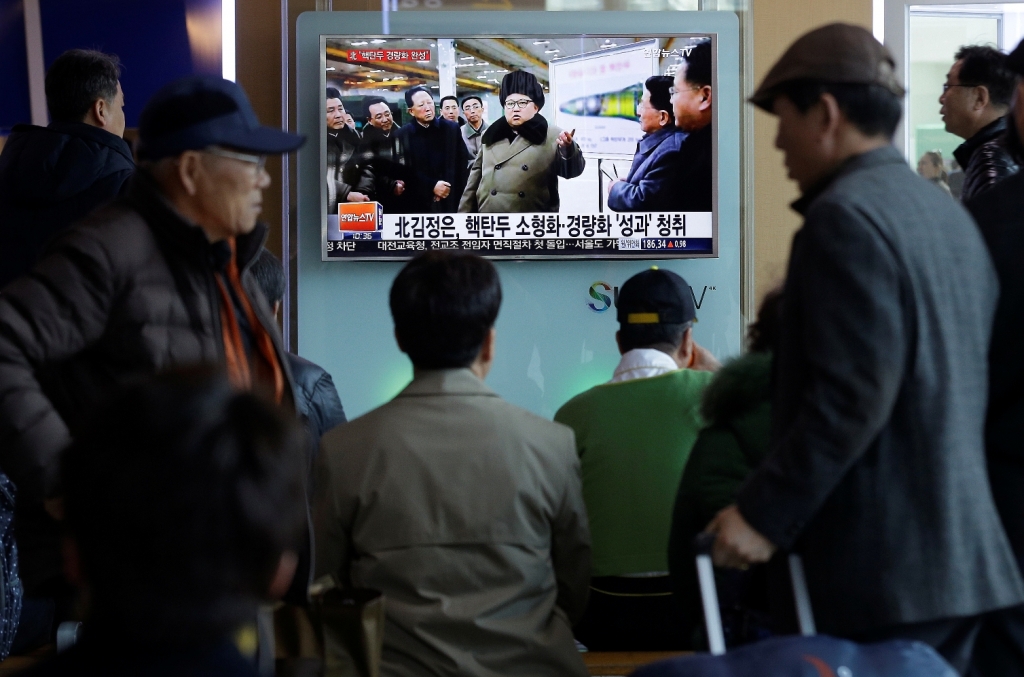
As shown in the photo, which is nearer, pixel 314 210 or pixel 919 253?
pixel 919 253

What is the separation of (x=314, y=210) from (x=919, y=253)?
3.27 metres

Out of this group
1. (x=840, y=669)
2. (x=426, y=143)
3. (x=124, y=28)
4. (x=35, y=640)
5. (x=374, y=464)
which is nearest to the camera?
(x=840, y=669)

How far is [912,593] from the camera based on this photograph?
1579 millimetres

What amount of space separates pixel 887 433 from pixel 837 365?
0.13m

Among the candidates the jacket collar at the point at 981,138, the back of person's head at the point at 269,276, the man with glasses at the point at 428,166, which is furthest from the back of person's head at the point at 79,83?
the jacket collar at the point at 981,138

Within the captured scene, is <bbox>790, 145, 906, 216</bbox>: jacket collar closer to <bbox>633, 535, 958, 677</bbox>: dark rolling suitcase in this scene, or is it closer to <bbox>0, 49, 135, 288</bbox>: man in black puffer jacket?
<bbox>633, 535, 958, 677</bbox>: dark rolling suitcase

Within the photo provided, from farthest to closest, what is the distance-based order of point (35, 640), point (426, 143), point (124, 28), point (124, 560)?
point (124, 28) < point (426, 143) < point (35, 640) < point (124, 560)

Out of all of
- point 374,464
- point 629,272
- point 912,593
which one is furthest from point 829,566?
point 629,272

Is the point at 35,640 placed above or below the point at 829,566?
below

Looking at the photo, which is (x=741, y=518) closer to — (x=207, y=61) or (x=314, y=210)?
(x=314, y=210)

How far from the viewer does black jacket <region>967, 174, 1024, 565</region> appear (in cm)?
173

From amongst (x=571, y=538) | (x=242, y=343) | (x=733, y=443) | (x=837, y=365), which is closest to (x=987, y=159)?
(x=733, y=443)

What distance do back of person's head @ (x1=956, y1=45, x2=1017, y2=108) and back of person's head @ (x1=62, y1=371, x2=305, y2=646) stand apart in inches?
129

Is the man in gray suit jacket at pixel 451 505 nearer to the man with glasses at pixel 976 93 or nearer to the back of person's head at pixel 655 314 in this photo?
the back of person's head at pixel 655 314
